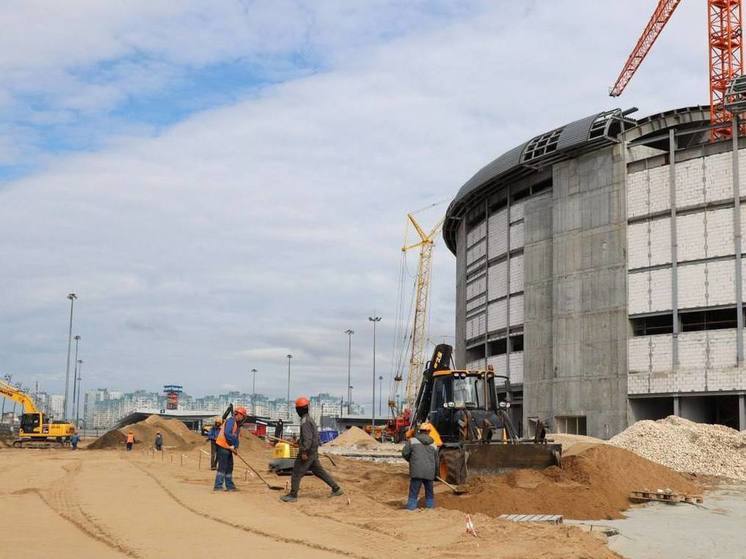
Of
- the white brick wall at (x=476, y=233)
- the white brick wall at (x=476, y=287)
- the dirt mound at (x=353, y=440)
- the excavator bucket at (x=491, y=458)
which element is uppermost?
the white brick wall at (x=476, y=233)

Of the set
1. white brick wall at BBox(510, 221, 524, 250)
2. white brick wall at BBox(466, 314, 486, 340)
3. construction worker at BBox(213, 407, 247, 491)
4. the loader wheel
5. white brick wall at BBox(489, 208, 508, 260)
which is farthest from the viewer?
white brick wall at BBox(466, 314, 486, 340)

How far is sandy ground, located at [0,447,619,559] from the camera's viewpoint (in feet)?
31.6

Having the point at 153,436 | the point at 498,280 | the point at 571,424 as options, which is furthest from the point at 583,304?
the point at 153,436

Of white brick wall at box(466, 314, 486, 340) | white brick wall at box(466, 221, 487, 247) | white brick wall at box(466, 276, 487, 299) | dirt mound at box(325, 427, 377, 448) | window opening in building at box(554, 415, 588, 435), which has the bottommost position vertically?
dirt mound at box(325, 427, 377, 448)

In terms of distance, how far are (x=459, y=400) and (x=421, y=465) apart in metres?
6.15

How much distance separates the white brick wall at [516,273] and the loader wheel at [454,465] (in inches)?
1461

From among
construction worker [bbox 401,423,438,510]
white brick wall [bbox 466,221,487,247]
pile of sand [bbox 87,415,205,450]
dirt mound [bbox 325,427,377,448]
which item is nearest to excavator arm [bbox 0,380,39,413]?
pile of sand [bbox 87,415,205,450]

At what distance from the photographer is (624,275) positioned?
45.8 metres

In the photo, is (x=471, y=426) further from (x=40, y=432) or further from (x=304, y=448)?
(x=40, y=432)

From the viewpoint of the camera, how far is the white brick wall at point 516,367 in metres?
52.7

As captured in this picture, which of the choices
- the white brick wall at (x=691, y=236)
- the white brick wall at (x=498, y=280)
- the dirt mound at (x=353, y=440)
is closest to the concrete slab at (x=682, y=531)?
the white brick wall at (x=691, y=236)

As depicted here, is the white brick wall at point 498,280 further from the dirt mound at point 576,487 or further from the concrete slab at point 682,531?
the concrete slab at point 682,531

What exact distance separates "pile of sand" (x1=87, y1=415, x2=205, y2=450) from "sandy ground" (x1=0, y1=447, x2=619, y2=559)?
3198 centimetres

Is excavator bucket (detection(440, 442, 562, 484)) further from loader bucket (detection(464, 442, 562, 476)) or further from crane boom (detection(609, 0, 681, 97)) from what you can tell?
crane boom (detection(609, 0, 681, 97))
